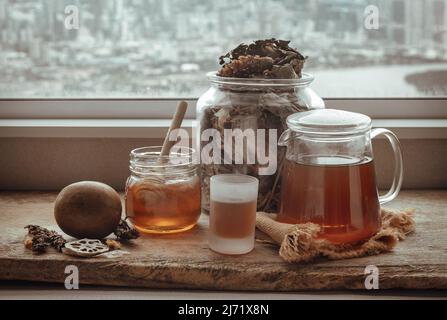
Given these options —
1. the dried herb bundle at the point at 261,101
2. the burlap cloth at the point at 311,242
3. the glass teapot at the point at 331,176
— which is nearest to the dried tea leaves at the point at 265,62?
the dried herb bundle at the point at 261,101

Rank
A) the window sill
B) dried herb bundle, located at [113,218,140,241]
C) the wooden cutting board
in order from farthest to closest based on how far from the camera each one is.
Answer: the window sill < dried herb bundle, located at [113,218,140,241] < the wooden cutting board

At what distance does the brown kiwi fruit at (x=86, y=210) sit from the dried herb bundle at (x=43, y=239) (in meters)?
0.02

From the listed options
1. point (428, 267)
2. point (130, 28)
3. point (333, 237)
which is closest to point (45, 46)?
point (130, 28)

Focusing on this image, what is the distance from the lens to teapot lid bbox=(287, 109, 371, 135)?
1026 millimetres

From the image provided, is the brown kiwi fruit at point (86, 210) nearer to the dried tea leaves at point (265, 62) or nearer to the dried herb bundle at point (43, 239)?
the dried herb bundle at point (43, 239)

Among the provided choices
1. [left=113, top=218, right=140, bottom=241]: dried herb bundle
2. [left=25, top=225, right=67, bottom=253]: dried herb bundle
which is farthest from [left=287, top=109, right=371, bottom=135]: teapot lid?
[left=25, top=225, right=67, bottom=253]: dried herb bundle

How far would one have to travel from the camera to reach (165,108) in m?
1.47

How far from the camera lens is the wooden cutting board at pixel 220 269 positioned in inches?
38.1

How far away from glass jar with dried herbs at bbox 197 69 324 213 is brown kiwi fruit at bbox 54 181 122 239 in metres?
0.20

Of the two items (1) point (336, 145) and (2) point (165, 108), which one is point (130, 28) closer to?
(2) point (165, 108)

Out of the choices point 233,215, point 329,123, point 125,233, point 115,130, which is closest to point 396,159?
point 329,123

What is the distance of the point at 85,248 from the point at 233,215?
23cm

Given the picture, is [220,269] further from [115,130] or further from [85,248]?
[115,130]

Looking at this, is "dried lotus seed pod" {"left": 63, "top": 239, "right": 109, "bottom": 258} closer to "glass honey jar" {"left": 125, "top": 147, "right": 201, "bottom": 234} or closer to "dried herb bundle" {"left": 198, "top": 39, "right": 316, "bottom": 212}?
"glass honey jar" {"left": 125, "top": 147, "right": 201, "bottom": 234}
